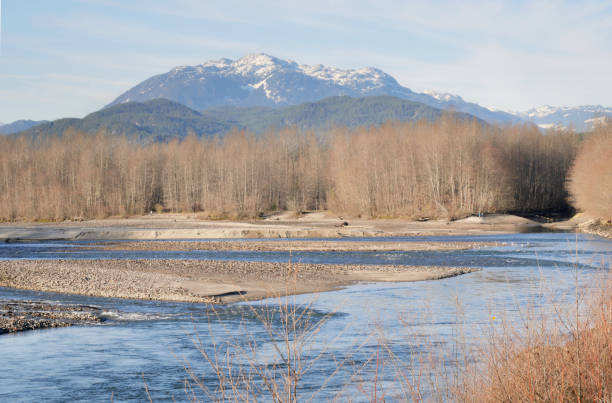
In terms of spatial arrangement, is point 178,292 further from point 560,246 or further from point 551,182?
point 551,182

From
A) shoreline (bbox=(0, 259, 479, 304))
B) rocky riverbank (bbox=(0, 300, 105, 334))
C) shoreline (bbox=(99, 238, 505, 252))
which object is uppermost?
rocky riverbank (bbox=(0, 300, 105, 334))

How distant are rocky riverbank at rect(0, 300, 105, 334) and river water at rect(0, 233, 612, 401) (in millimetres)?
570

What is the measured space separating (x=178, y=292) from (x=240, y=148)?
82.5 m

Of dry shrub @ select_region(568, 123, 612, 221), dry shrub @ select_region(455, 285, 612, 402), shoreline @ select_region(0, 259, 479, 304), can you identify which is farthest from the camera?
dry shrub @ select_region(568, 123, 612, 221)

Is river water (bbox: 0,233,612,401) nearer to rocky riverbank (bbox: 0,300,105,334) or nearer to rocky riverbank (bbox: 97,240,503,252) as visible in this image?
rocky riverbank (bbox: 0,300,105,334)

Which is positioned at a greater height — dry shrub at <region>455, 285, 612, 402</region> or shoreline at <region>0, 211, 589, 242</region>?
dry shrub at <region>455, 285, 612, 402</region>

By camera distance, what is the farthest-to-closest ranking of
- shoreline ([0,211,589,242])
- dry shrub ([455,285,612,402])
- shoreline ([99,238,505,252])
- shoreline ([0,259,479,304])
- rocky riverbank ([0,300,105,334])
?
shoreline ([0,211,589,242]) → shoreline ([99,238,505,252]) → shoreline ([0,259,479,304]) → rocky riverbank ([0,300,105,334]) → dry shrub ([455,285,612,402])

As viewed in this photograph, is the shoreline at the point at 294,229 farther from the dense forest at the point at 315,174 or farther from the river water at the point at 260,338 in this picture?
the river water at the point at 260,338

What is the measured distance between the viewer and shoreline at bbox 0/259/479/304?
2775 cm

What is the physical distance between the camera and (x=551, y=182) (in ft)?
311

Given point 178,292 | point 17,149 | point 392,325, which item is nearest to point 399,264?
point 178,292

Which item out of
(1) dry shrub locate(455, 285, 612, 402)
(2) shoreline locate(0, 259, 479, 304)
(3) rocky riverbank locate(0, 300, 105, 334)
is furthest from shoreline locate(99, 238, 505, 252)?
(1) dry shrub locate(455, 285, 612, 402)

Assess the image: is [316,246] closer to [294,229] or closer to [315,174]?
[294,229]

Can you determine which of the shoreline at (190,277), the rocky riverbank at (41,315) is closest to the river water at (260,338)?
the rocky riverbank at (41,315)
